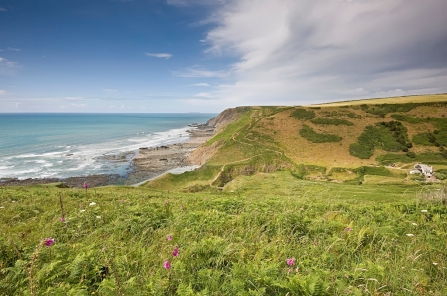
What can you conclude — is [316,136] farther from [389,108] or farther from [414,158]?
[389,108]

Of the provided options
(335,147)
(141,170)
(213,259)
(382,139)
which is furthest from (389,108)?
(213,259)

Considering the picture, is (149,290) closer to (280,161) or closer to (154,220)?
(154,220)

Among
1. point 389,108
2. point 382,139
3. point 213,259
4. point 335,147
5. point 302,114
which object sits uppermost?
point 389,108

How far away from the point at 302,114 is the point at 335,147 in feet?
70.9

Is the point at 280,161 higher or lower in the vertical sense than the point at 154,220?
lower

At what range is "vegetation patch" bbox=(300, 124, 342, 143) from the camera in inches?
2386

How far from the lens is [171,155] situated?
75500 millimetres

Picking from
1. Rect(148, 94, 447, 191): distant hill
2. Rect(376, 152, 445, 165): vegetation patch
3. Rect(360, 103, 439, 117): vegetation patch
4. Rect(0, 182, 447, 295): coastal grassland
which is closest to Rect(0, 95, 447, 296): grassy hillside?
Rect(0, 182, 447, 295): coastal grassland

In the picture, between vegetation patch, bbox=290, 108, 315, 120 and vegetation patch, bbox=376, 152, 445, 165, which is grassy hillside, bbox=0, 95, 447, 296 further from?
vegetation patch, bbox=290, 108, 315, 120

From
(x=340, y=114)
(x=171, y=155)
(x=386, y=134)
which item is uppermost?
(x=340, y=114)

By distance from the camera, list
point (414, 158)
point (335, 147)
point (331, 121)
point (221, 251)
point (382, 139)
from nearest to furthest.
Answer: point (221, 251) < point (414, 158) < point (335, 147) < point (382, 139) < point (331, 121)

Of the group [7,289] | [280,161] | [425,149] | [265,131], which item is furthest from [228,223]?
[425,149]

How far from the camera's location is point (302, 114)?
250ft

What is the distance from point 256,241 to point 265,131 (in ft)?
209
